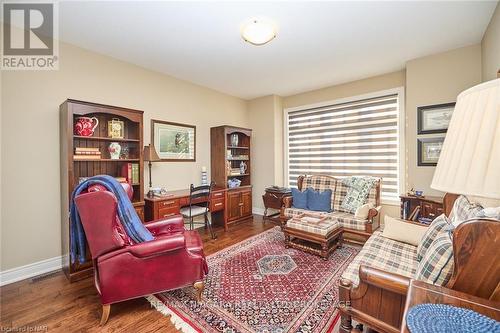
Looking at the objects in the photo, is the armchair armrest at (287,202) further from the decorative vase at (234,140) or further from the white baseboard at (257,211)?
the decorative vase at (234,140)

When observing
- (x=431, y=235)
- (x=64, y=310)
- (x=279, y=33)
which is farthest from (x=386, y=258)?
(x=64, y=310)

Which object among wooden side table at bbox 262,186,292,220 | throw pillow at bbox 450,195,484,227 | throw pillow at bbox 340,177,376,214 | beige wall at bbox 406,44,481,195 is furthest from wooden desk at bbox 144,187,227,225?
beige wall at bbox 406,44,481,195

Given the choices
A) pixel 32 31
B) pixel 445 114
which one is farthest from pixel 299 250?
pixel 32 31

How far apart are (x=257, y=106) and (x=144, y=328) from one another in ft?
14.9

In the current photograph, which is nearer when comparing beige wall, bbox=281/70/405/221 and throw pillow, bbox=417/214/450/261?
throw pillow, bbox=417/214/450/261

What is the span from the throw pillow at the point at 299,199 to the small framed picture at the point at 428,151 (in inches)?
69.0

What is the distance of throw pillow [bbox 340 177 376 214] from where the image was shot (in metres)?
3.47

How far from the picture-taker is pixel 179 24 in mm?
2359

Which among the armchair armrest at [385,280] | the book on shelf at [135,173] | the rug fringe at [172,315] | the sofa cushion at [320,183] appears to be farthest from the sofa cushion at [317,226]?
the book on shelf at [135,173]

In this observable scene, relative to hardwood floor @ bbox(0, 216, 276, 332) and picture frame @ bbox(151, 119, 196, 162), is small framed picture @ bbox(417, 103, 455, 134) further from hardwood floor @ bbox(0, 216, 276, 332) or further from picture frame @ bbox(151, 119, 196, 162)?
hardwood floor @ bbox(0, 216, 276, 332)

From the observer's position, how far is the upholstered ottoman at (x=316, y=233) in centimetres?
273

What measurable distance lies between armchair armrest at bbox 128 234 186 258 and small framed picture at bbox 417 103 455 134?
3.59 metres

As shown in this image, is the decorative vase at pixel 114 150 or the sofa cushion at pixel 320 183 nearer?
the decorative vase at pixel 114 150

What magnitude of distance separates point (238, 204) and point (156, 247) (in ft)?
8.88
